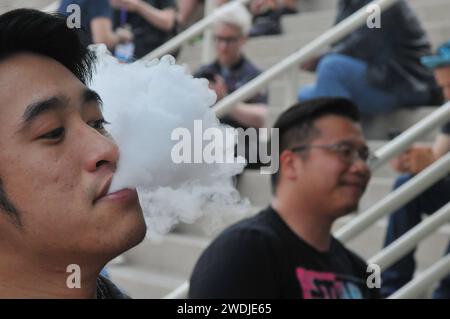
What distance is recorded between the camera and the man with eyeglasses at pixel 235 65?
12.6ft

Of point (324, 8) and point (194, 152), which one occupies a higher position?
point (324, 8)

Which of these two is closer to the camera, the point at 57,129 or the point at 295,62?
the point at 57,129

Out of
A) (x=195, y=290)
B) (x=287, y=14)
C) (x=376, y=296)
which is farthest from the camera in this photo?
(x=287, y=14)

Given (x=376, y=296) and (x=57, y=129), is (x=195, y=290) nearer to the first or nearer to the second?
(x=376, y=296)

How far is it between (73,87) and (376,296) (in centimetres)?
167

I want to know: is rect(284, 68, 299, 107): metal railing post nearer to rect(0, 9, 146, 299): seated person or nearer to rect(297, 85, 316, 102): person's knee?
rect(297, 85, 316, 102): person's knee

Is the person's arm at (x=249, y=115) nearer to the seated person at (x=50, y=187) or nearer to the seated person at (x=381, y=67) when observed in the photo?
the seated person at (x=381, y=67)

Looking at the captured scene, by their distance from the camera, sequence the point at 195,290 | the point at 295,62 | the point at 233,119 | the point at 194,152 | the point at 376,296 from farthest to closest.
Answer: the point at 233,119 < the point at 295,62 < the point at 376,296 < the point at 195,290 < the point at 194,152

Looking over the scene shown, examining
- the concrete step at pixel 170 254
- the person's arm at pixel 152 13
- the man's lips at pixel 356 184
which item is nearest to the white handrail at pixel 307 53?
the man's lips at pixel 356 184

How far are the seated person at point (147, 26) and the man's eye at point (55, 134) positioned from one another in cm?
361

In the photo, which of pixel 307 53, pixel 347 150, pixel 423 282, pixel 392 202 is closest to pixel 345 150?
pixel 347 150
